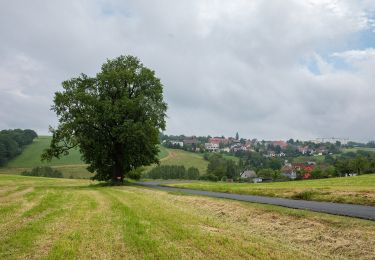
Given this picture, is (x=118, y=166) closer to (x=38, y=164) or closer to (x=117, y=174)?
(x=117, y=174)

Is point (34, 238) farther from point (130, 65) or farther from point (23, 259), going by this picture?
point (130, 65)

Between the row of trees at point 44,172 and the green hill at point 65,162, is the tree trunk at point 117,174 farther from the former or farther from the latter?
the row of trees at point 44,172

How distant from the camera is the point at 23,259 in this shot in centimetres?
860

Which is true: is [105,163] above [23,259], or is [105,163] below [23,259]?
above

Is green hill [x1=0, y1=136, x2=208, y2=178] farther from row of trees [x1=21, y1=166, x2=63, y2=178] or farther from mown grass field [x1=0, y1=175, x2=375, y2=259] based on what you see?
mown grass field [x1=0, y1=175, x2=375, y2=259]

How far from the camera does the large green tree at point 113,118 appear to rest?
148 feet

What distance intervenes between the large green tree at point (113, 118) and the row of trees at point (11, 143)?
8582cm

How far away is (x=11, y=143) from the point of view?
424ft

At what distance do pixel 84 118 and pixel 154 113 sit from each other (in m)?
→ 8.87

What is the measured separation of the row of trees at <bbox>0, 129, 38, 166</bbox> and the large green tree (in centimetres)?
8582

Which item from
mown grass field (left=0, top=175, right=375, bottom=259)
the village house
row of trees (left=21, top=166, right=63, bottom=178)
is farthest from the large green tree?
the village house

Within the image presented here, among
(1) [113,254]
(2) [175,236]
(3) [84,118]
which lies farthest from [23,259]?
(3) [84,118]

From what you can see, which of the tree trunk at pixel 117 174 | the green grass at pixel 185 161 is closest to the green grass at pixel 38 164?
the green grass at pixel 185 161

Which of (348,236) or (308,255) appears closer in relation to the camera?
(308,255)
